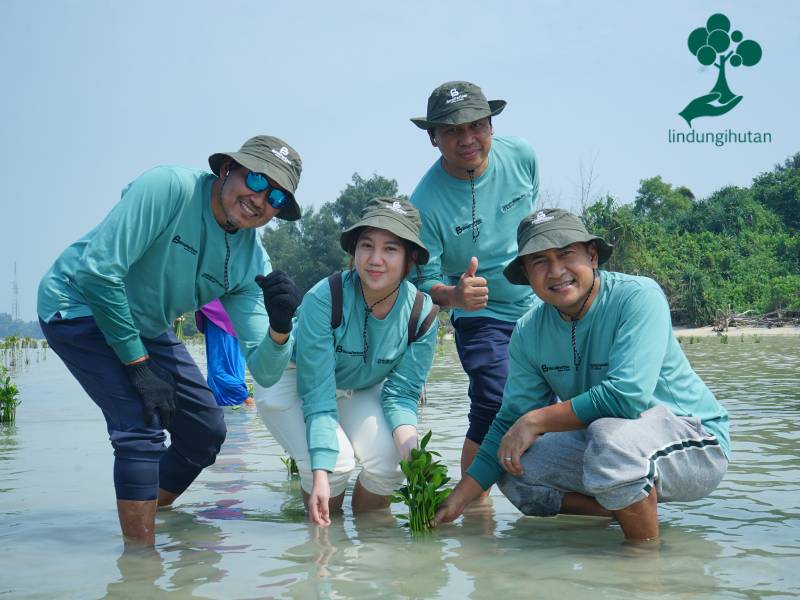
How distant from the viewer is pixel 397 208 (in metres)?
4.54

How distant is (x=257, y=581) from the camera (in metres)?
3.58

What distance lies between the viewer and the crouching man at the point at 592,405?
3.84m

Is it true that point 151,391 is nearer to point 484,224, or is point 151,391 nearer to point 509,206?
point 484,224

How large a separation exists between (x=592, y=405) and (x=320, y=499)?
1424 mm

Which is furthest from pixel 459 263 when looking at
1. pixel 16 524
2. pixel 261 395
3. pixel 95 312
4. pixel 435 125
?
pixel 16 524

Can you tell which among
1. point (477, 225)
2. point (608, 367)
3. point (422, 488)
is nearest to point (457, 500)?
point (422, 488)

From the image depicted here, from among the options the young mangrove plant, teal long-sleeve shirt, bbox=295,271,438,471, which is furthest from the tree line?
teal long-sleeve shirt, bbox=295,271,438,471

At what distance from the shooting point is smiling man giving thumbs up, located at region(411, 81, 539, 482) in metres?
5.07

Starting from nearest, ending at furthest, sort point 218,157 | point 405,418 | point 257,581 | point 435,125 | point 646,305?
point 257,581
point 646,305
point 218,157
point 405,418
point 435,125

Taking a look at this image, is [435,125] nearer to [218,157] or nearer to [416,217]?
[416,217]

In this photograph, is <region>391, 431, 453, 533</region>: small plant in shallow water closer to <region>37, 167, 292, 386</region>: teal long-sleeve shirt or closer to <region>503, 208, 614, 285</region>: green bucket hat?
<region>37, 167, 292, 386</region>: teal long-sleeve shirt

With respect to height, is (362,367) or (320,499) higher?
(362,367)

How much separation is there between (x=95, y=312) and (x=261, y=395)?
3.67 ft

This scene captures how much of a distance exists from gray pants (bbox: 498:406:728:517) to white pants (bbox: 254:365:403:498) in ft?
2.17
